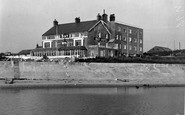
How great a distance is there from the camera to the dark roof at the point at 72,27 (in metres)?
81.3

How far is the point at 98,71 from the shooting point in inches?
2532

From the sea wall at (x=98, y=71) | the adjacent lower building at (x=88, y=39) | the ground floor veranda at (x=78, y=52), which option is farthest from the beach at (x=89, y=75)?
the adjacent lower building at (x=88, y=39)

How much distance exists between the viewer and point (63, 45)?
274ft

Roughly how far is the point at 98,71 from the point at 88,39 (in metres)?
16.7

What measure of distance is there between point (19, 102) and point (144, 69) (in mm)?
37091

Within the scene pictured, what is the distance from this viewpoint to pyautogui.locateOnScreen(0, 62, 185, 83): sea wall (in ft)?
200

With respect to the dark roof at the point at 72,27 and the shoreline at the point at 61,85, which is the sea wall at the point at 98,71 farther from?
the dark roof at the point at 72,27

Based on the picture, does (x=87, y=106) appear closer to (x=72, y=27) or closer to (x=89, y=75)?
(x=89, y=75)

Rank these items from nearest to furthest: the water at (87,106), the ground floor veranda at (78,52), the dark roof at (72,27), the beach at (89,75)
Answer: the water at (87,106) < the beach at (89,75) < the ground floor veranda at (78,52) < the dark roof at (72,27)

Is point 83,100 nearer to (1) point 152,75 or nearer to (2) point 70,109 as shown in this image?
(2) point 70,109

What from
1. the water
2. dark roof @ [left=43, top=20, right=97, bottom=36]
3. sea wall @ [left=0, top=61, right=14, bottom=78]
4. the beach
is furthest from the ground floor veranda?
the water

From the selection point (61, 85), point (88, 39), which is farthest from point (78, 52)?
point (61, 85)

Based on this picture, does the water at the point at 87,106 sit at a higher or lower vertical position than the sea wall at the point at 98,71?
lower

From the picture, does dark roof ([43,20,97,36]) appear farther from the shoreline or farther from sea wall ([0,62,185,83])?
the shoreline
